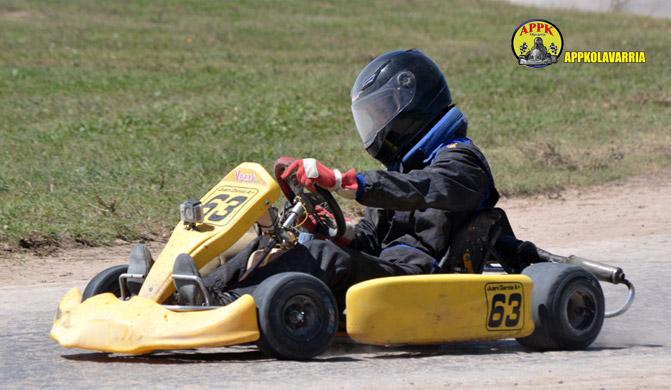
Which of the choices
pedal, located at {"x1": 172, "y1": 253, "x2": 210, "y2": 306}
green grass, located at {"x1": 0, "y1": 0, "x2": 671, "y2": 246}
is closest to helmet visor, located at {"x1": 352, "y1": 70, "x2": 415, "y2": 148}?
pedal, located at {"x1": 172, "y1": 253, "x2": 210, "y2": 306}

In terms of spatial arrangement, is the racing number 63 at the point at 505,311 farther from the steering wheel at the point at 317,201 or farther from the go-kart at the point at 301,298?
the steering wheel at the point at 317,201

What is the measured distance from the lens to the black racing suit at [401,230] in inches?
193

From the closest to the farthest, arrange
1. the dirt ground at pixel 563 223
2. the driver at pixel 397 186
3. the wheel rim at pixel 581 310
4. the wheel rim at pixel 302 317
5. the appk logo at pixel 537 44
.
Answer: the wheel rim at pixel 302 317
the driver at pixel 397 186
the wheel rim at pixel 581 310
the dirt ground at pixel 563 223
the appk logo at pixel 537 44

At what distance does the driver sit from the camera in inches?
193

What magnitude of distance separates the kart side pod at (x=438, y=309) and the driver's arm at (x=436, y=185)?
0.31 meters

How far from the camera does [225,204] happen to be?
5023mm

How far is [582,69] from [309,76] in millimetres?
4622

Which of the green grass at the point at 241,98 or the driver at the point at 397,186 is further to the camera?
the green grass at the point at 241,98

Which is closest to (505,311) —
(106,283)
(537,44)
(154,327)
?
(154,327)

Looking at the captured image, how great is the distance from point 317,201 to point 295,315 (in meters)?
0.75

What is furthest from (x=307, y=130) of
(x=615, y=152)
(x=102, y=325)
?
(x=102, y=325)

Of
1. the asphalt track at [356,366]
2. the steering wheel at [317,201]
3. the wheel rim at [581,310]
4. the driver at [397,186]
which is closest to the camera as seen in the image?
the asphalt track at [356,366]

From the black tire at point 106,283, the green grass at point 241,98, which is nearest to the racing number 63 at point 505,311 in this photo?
the black tire at point 106,283

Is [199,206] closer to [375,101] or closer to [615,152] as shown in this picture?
[375,101]
